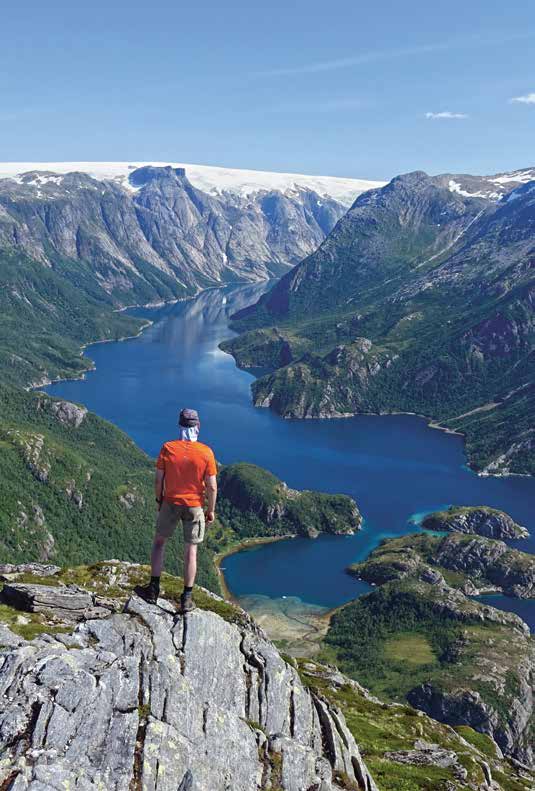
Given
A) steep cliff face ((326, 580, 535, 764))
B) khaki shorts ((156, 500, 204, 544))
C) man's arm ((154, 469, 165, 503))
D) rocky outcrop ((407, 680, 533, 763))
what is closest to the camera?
man's arm ((154, 469, 165, 503))

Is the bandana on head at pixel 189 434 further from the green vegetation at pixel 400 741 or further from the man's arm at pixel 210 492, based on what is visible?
the green vegetation at pixel 400 741

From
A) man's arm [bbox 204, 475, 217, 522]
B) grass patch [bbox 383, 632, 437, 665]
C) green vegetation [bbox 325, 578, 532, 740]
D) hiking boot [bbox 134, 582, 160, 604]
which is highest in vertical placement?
man's arm [bbox 204, 475, 217, 522]

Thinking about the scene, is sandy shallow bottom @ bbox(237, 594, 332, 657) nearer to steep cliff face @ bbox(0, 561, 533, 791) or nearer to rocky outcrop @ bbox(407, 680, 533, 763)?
rocky outcrop @ bbox(407, 680, 533, 763)

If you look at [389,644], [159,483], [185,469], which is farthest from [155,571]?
[389,644]

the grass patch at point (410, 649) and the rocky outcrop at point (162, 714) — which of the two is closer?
the rocky outcrop at point (162, 714)

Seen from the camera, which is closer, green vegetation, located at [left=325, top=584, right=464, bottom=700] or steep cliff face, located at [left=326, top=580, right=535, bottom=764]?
steep cliff face, located at [left=326, top=580, right=535, bottom=764]

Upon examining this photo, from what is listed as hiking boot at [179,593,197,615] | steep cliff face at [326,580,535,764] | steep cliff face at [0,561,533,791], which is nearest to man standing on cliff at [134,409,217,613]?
hiking boot at [179,593,197,615]

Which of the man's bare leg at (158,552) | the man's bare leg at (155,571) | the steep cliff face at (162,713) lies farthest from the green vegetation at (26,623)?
the man's bare leg at (158,552)
